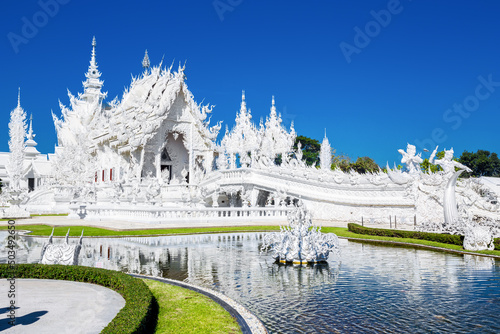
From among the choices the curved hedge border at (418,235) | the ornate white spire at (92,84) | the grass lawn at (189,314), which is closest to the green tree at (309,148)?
the ornate white spire at (92,84)

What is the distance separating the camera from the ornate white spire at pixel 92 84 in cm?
5788

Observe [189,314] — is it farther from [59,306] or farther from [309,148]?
[309,148]

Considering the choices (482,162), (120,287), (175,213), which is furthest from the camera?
(482,162)

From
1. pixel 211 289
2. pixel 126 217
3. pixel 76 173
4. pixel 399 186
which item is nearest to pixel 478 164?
pixel 399 186

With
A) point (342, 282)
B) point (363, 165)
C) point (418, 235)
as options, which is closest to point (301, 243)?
point (342, 282)

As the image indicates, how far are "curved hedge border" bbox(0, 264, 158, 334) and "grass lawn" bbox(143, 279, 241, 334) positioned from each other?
204 mm

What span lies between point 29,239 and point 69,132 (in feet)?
139

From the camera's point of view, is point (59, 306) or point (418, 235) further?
point (418, 235)

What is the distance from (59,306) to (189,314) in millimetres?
1921

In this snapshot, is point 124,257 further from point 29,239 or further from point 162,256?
point 29,239

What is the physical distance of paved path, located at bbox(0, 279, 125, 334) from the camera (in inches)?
201

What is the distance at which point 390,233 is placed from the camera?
55.5 feet

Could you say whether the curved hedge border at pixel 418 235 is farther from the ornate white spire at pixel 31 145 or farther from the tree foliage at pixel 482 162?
the ornate white spire at pixel 31 145

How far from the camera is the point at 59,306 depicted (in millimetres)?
6066
